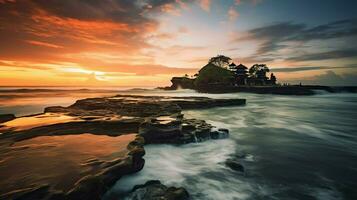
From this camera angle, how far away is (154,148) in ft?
26.6

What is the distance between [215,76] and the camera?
2625 inches

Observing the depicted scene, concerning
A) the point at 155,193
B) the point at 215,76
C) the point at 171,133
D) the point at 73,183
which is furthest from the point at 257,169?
the point at 215,76

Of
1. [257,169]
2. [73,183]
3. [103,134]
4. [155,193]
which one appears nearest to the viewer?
[73,183]

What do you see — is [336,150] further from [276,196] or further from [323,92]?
[323,92]

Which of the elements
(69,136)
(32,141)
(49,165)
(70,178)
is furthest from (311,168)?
(32,141)

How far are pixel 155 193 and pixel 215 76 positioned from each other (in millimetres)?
64375

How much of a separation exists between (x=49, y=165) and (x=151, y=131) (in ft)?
13.4

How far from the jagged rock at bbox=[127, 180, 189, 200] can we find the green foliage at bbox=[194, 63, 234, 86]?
6368 cm

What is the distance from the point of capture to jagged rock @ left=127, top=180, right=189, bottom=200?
4125mm

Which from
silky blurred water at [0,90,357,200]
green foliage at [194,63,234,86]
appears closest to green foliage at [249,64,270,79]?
green foliage at [194,63,234,86]

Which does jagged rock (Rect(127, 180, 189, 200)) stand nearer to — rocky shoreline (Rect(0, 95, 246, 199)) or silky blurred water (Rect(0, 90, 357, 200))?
rocky shoreline (Rect(0, 95, 246, 199))

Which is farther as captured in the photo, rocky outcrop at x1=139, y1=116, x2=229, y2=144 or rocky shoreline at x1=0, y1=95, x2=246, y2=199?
rocky outcrop at x1=139, y1=116, x2=229, y2=144

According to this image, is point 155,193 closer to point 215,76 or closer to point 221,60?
point 215,76

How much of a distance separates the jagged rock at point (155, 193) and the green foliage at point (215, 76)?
6368 centimetres
